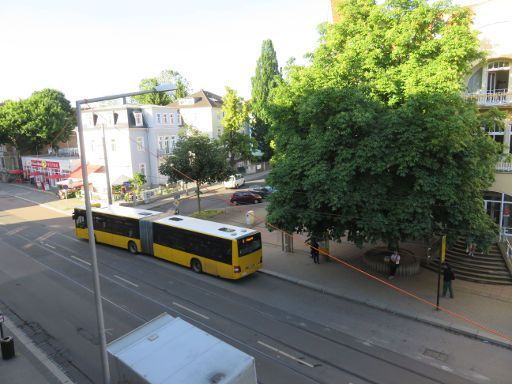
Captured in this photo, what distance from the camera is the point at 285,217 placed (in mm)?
15758

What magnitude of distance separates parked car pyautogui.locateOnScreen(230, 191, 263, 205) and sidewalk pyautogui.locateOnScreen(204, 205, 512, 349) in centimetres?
1290

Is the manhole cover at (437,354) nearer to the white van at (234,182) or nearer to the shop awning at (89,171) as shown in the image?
the white van at (234,182)

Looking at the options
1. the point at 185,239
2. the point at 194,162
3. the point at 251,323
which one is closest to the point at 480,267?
the point at 251,323

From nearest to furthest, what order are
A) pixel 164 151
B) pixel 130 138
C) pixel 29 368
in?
1. pixel 29 368
2. pixel 130 138
3. pixel 164 151

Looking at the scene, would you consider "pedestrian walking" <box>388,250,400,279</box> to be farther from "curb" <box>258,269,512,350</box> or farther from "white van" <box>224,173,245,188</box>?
"white van" <box>224,173,245,188</box>

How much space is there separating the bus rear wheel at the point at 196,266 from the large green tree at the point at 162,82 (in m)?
53.6

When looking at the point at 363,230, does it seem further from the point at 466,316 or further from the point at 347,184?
the point at 466,316

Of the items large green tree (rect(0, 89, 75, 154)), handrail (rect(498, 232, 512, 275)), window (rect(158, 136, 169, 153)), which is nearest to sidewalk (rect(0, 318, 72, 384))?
handrail (rect(498, 232, 512, 275))

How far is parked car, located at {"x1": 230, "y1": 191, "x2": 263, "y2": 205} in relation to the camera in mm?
35250

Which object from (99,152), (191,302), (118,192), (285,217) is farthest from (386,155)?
(99,152)

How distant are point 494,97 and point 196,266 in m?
17.6

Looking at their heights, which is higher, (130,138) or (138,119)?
(138,119)

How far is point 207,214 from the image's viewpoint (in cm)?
3089

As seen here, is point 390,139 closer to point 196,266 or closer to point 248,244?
point 248,244
